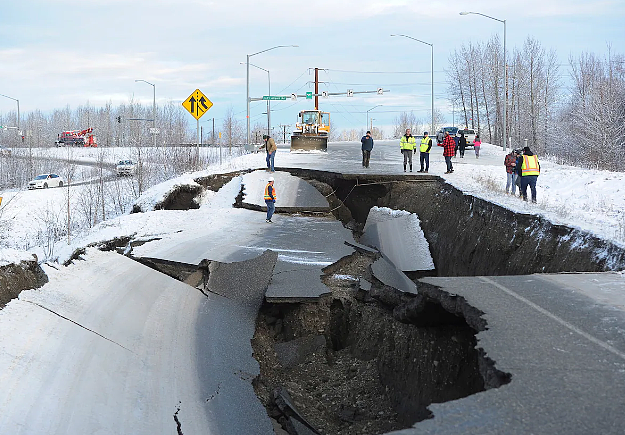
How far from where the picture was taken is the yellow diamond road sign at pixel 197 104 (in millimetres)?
26312

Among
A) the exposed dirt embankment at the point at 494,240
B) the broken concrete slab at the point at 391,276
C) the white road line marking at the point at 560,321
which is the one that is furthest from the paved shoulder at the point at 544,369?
the broken concrete slab at the point at 391,276

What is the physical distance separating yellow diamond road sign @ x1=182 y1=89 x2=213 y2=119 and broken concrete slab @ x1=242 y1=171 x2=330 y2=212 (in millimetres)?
4689

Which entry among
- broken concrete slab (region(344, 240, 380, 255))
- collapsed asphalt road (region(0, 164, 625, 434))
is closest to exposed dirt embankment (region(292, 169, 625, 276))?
collapsed asphalt road (region(0, 164, 625, 434))

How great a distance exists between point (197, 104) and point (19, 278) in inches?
679

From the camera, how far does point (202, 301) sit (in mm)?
10383

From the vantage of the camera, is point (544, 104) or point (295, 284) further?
point (544, 104)

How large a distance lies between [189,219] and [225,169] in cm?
922

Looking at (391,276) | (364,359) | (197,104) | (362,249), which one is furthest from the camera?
(197,104)

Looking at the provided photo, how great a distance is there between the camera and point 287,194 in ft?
67.9

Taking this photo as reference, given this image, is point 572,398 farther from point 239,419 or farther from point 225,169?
point 225,169

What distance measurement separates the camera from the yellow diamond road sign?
86.3 feet

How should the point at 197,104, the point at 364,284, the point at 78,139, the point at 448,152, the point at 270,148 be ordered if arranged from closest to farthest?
the point at 364,284 → the point at 448,152 → the point at 270,148 → the point at 197,104 → the point at 78,139

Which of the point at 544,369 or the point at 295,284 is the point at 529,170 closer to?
the point at 295,284

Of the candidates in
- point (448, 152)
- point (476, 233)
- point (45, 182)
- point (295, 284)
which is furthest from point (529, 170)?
point (45, 182)
